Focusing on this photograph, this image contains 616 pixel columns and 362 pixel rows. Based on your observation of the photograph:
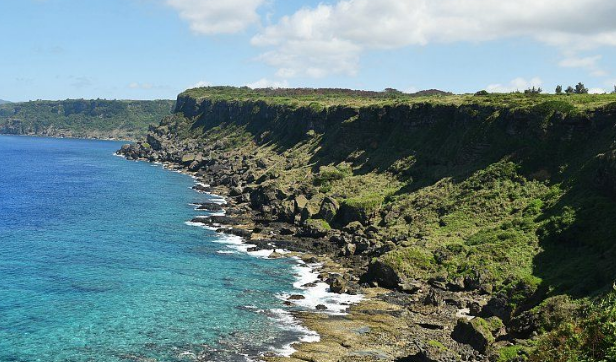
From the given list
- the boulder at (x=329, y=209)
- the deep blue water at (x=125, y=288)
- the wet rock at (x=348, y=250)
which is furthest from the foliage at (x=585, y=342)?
the boulder at (x=329, y=209)

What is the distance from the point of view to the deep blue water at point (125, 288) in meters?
52.3

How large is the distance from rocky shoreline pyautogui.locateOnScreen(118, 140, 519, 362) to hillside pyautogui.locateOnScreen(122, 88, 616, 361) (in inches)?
12.1

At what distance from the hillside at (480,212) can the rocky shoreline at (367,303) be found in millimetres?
308

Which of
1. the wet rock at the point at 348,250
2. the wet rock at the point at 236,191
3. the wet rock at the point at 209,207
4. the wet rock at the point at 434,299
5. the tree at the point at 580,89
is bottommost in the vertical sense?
the wet rock at the point at 434,299

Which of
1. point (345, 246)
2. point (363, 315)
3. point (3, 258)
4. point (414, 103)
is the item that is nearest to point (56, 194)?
point (3, 258)

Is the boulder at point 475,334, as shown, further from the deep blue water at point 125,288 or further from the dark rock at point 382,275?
the dark rock at point 382,275

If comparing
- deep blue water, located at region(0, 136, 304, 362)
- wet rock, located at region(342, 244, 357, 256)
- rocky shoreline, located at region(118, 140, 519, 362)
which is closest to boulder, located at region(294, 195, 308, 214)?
rocky shoreline, located at region(118, 140, 519, 362)

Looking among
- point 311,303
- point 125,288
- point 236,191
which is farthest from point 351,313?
point 236,191

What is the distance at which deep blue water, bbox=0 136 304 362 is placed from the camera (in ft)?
→ 172

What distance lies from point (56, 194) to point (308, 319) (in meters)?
107

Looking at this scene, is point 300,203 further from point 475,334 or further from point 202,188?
point 475,334

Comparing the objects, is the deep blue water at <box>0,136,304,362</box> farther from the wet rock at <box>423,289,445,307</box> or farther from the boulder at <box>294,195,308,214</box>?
the boulder at <box>294,195,308,214</box>

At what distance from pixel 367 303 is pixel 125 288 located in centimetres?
3245

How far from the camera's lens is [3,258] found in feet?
259
